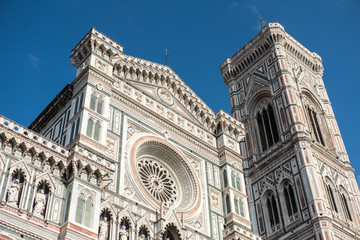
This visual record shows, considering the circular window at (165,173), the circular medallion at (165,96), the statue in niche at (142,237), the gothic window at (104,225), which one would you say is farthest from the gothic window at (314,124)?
the gothic window at (104,225)

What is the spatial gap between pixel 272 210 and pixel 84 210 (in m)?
14.8

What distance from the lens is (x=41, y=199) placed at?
13406mm

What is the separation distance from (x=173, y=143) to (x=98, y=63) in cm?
418

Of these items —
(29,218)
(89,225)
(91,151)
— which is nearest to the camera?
(29,218)

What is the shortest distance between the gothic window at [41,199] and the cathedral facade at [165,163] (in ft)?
Answer: 0.10

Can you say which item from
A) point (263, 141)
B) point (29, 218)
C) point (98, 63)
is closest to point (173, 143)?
point (98, 63)

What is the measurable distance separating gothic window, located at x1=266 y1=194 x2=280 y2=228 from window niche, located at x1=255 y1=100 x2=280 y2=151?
12.0 feet

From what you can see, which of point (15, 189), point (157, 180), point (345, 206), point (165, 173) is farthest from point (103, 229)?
point (345, 206)

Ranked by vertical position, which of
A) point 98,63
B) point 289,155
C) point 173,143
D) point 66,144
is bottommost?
point 66,144

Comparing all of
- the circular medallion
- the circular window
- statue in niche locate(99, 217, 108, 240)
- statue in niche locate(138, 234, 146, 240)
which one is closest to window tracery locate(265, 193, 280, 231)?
the circular window

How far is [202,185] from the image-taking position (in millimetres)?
19000

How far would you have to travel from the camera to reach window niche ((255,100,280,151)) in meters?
29.7

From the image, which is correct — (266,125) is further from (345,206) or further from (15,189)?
(15,189)

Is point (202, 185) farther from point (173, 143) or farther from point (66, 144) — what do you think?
point (66, 144)
